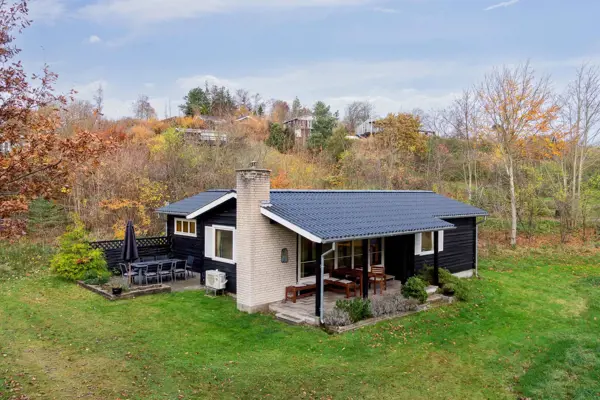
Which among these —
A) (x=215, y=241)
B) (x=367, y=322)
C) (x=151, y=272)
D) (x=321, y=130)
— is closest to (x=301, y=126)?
(x=321, y=130)

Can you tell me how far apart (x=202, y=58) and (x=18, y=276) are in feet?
76.1

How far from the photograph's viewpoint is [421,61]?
23.7 m

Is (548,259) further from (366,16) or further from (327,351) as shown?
(327,351)

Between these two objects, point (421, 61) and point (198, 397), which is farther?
point (421, 61)

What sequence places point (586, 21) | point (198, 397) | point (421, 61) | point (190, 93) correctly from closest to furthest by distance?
point (198, 397) < point (586, 21) < point (421, 61) < point (190, 93)

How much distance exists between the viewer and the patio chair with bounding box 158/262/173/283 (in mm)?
13981

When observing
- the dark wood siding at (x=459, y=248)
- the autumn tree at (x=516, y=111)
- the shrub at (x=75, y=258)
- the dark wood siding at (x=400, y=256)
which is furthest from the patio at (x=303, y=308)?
the autumn tree at (x=516, y=111)

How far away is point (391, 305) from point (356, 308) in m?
1.29

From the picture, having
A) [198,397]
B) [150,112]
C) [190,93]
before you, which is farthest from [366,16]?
[150,112]

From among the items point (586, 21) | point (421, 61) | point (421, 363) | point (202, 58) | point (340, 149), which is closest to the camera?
point (421, 363)

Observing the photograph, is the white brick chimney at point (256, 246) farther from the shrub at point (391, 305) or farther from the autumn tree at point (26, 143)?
the autumn tree at point (26, 143)

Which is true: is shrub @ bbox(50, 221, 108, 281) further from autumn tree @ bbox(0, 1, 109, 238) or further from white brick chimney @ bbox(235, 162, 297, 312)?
autumn tree @ bbox(0, 1, 109, 238)

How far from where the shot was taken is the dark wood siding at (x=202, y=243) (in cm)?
1256

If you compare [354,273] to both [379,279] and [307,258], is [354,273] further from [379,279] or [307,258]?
[307,258]
